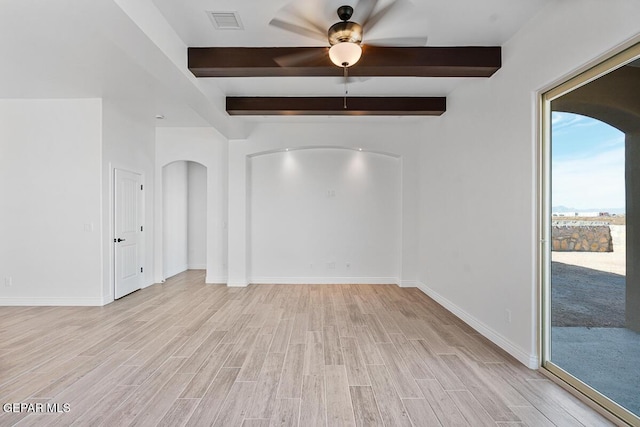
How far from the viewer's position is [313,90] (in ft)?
13.9

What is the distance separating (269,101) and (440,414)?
13.4 feet

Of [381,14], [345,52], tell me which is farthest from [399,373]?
[381,14]

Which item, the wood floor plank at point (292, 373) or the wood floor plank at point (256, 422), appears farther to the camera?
the wood floor plank at point (292, 373)

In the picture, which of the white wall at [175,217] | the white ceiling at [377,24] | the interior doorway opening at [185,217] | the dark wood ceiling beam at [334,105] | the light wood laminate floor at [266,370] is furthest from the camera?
the interior doorway opening at [185,217]

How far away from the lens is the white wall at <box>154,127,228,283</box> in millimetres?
6137

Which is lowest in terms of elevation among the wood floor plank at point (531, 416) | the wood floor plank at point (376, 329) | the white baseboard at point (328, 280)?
the wood floor plank at point (376, 329)

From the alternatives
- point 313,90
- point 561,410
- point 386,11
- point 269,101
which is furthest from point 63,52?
point 561,410

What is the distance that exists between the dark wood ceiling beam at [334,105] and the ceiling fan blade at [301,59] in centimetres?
140

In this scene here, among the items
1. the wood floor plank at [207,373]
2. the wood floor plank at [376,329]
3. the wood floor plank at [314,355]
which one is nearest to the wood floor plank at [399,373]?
the wood floor plank at [376,329]

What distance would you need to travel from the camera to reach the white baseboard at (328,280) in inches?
239

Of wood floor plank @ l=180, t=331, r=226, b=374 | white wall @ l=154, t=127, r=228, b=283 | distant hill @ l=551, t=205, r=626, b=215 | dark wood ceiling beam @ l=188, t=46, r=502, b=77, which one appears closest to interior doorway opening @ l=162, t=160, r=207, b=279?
white wall @ l=154, t=127, r=228, b=283

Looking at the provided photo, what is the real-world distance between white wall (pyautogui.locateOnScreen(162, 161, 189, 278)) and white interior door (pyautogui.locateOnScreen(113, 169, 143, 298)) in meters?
0.74

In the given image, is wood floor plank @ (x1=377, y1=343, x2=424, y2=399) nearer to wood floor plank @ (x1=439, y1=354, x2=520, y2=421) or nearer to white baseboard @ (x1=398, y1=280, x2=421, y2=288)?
wood floor plank @ (x1=439, y1=354, x2=520, y2=421)

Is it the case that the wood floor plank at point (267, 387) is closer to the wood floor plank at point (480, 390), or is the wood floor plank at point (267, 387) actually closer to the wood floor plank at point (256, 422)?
the wood floor plank at point (256, 422)
